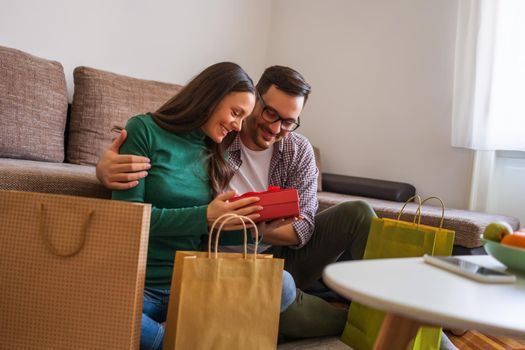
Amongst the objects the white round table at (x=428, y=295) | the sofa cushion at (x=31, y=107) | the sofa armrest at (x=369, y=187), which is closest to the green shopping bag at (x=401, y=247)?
the white round table at (x=428, y=295)

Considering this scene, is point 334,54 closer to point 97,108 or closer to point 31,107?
point 97,108

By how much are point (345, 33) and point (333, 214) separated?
5.64ft

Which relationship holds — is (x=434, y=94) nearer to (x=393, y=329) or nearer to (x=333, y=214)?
(x=333, y=214)

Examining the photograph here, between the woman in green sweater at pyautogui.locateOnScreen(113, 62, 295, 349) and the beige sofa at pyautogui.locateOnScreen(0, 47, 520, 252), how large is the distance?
1.42 ft

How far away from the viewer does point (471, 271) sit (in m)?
0.77

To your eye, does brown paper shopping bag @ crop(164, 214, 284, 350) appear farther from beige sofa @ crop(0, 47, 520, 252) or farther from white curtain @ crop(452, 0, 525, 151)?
white curtain @ crop(452, 0, 525, 151)

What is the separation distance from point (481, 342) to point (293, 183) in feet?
2.87

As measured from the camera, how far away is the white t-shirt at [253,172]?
1633mm

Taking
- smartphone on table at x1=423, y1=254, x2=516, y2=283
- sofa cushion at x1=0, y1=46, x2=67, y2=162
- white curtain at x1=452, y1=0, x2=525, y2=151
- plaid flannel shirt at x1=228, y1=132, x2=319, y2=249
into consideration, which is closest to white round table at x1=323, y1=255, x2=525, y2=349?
smartphone on table at x1=423, y1=254, x2=516, y2=283

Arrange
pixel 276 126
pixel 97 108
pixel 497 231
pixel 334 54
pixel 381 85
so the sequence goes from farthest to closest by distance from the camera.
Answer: pixel 334 54 < pixel 381 85 < pixel 97 108 < pixel 276 126 < pixel 497 231

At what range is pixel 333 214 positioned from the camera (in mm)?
1626

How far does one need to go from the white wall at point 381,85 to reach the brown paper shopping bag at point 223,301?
177 centimetres

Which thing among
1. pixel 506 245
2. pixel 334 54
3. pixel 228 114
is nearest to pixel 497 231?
pixel 506 245

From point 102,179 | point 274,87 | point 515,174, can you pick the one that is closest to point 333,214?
point 274,87
